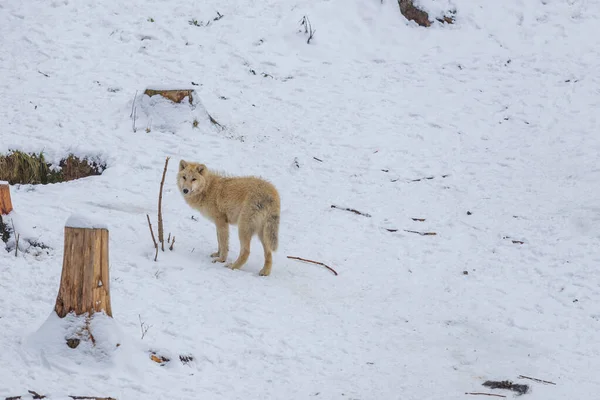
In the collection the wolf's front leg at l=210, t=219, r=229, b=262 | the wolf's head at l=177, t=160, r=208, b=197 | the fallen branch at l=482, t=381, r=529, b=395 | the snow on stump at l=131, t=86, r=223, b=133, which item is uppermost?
the snow on stump at l=131, t=86, r=223, b=133

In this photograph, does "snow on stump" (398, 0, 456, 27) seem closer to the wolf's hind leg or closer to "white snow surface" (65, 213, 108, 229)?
the wolf's hind leg

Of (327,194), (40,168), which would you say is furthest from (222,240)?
(40,168)

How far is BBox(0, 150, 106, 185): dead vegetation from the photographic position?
1055cm

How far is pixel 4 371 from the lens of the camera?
17.5 ft

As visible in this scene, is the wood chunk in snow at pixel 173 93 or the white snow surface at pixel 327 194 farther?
the wood chunk in snow at pixel 173 93

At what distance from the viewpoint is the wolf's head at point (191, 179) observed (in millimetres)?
9289

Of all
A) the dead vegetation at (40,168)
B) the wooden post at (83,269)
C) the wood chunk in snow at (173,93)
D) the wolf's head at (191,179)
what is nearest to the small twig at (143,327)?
the wooden post at (83,269)

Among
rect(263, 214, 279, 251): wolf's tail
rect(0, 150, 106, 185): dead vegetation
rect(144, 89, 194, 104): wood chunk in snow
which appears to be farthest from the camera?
rect(144, 89, 194, 104): wood chunk in snow

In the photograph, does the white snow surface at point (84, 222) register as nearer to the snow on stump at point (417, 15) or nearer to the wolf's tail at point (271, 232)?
the wolf's tail at point (271, 232)

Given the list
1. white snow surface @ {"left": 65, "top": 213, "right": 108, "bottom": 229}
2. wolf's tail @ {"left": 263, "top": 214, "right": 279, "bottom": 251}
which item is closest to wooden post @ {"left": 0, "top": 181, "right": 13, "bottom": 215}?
white snow surface @ {"left": 65, "top": 213, "right": 108, "bottom": 229}

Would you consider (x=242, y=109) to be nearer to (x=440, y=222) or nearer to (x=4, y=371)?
(x=440, y=222)

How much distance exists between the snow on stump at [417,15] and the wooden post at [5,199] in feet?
43.1

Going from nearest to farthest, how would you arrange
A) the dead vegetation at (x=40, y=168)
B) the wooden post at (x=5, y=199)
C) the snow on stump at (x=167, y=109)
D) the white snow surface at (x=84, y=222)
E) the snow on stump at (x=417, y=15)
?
the white snow surface at (x=84, y=222)
the wooden post at (x=5, y=199)
the dead vegetation at (x=40, y=168)
the snow on stump at (x=167, y=109)
the snow on stump at (x=417, y=15)

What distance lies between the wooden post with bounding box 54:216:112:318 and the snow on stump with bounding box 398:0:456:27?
14.4 m
